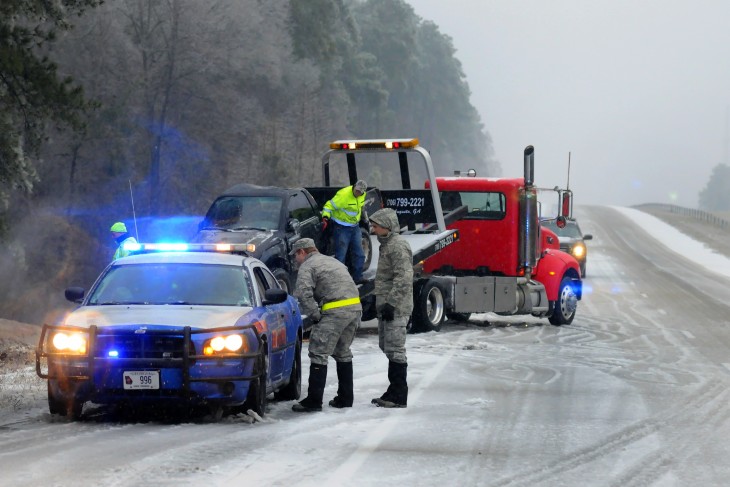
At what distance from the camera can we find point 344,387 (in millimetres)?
11266

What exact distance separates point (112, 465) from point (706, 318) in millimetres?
18653

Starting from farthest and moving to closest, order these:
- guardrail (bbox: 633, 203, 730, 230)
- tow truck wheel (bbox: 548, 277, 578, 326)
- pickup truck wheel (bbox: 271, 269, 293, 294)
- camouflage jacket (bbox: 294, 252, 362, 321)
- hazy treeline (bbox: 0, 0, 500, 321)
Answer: guardrail (bbox: 633, 203, 730, 230) → hazy treeline (bbox: 0, 0, 500, 321) → tow truck wheel (bbox: 548, 277, 578, 326) → pickup truck wheel (bbox: 271, 269, 293, 294) → camouflage jacket (bbox: 294, 252, 362, 321)

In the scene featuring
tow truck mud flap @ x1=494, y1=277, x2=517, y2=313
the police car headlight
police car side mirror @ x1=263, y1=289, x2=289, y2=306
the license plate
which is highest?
police car side mirror @ x1=263, y1=289, x2=289, y2=306

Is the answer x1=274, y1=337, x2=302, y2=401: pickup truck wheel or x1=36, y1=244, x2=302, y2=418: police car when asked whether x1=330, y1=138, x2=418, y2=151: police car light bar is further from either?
x1=36, y1=244, x2=302, y2=418: police car

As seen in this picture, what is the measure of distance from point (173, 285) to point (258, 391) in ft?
5.19

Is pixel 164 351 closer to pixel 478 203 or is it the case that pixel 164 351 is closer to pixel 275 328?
pixel 275 328

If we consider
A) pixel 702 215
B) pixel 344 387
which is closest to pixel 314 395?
pixel 344 387

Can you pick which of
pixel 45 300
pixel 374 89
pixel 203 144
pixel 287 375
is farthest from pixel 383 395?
pixel 374 89

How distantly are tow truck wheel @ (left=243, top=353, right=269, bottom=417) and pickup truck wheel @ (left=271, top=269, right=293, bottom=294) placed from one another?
7236mm

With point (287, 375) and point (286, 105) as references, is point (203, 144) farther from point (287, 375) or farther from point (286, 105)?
point (287, 375)

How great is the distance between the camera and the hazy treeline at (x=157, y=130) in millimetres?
44562

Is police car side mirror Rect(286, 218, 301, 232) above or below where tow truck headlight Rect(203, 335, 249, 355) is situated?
above

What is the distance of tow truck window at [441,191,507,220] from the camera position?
69.9ft

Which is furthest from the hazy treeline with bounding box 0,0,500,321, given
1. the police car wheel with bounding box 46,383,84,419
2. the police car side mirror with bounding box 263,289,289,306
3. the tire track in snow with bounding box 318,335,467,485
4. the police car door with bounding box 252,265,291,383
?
the police car wheel with bounding box 46,383,84,419
